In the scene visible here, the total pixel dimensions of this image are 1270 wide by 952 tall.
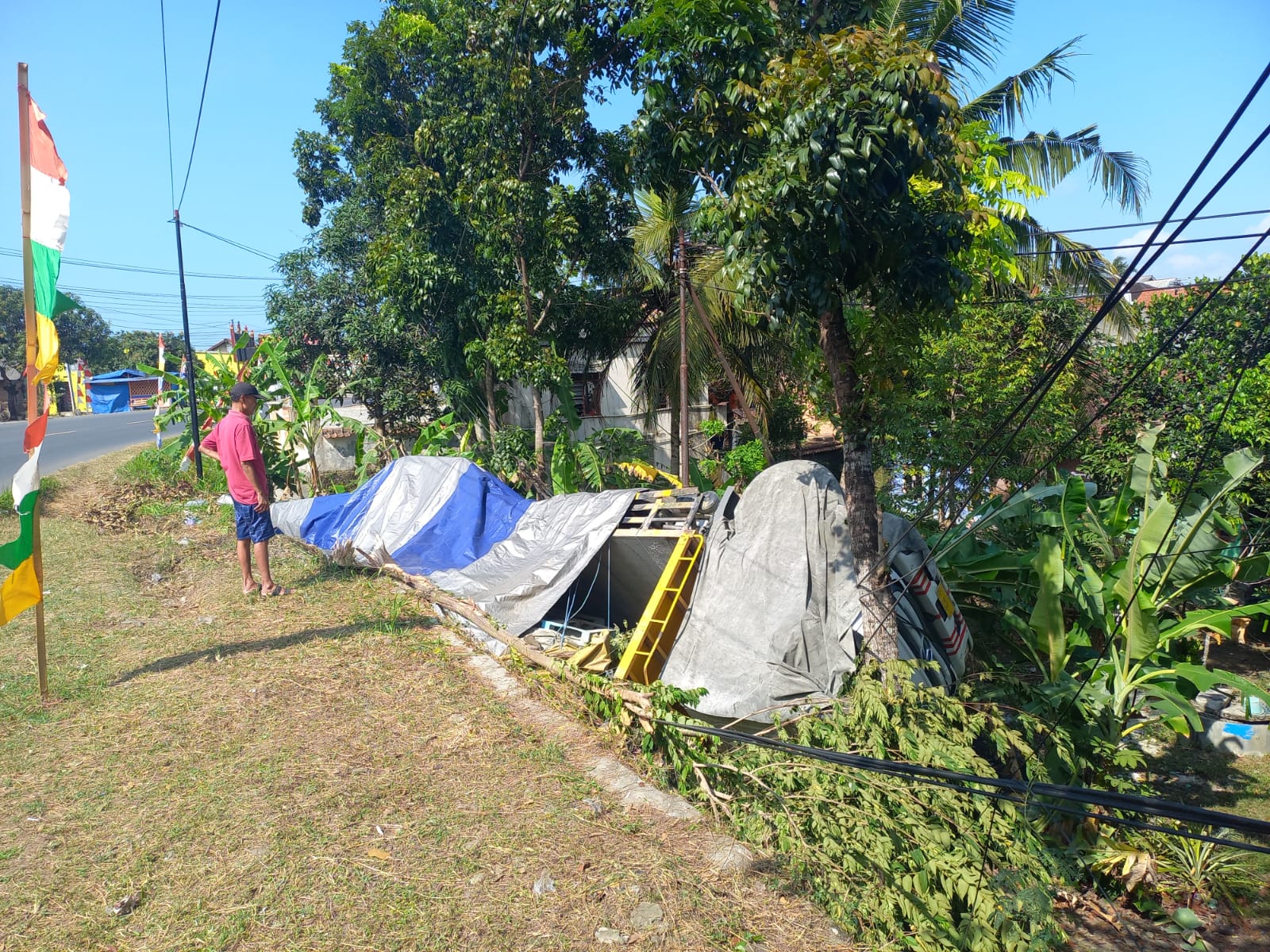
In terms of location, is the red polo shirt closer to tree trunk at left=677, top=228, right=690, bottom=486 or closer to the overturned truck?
the overturned truck

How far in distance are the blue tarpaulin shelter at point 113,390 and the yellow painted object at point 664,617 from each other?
43.7 m

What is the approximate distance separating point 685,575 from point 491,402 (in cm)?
770

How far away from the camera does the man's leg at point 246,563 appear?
7.23 meters

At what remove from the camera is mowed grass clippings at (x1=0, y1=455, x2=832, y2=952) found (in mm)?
3393

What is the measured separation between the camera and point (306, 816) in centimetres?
407

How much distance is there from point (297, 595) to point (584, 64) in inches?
299

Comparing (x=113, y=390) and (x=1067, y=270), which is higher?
(x=1067, y=270)

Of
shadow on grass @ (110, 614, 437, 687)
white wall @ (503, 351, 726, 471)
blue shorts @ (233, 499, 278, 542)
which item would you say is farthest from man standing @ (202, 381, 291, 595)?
white wall @ (503, 351, 726, 471)

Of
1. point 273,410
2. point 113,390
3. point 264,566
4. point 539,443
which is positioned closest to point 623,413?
point 539,443

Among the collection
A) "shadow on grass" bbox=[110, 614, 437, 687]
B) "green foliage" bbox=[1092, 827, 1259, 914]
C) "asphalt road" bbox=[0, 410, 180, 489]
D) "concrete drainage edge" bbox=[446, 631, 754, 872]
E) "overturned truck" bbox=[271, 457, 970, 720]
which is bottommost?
"green foliage" bbox=[1092, 827, 1259, 914]

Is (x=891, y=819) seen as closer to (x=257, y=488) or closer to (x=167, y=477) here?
(x=257, y=488)

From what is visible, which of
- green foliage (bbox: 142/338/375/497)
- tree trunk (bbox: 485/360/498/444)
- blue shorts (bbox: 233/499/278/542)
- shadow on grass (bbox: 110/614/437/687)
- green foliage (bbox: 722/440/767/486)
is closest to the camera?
shadow on grass (bbox: 110/614/437/687)

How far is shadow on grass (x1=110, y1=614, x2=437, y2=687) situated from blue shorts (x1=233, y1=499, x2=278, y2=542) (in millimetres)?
1042

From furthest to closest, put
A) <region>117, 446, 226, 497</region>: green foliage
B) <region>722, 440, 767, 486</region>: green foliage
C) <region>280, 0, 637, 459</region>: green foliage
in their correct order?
1. <region>722, 440, 767, 486</region>: green foliage
2. <region>117, 446, 226, 497</region>: green foliage
3. <region>280, 0, 637, 459</region>: green foliage
